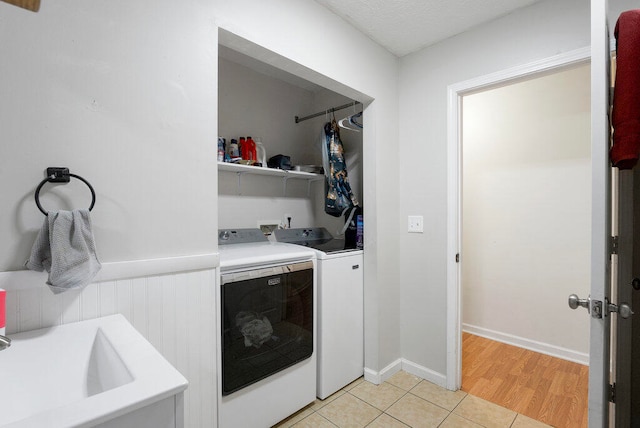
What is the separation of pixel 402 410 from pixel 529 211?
200 centimetres

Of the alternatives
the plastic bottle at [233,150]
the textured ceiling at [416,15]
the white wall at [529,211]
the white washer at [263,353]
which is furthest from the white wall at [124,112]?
the white wall at [529,211]

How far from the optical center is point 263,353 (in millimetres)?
1637

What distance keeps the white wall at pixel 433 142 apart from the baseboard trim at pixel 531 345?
110 centimetres

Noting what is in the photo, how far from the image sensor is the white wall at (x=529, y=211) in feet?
8.01

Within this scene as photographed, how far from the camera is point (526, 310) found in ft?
8.90

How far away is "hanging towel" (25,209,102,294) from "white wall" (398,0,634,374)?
197cm

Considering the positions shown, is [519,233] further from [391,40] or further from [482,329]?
[391,40]

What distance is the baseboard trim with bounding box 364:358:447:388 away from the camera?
2154 millimetres

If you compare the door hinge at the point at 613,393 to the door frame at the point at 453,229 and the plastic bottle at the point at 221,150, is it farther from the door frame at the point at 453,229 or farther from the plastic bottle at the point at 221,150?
the plastic bottle at the point at 221,150

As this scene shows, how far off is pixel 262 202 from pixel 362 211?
0.84m

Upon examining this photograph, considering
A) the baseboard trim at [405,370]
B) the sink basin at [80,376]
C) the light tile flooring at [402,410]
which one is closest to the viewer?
the sink basin at [80,376]

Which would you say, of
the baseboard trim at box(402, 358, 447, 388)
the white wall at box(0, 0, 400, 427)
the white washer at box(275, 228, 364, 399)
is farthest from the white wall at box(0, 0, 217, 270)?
the baseboard trim at box(402, 358, 447, 388)

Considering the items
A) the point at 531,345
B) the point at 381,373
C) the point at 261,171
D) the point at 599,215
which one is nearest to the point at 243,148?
the point at 261,171

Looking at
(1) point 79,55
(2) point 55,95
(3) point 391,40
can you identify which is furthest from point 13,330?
(3) point 391,40
